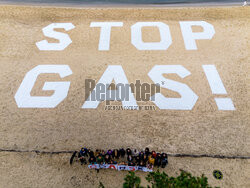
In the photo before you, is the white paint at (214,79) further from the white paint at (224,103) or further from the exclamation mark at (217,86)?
the white paint at (224,103)

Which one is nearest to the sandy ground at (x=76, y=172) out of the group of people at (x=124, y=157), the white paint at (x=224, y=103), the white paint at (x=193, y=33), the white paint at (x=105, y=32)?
the group of people at (x=124, y=157)

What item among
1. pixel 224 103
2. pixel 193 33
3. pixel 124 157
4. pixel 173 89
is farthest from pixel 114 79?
pixel 193 33

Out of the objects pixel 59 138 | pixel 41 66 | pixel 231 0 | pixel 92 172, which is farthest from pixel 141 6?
pixel 92 172

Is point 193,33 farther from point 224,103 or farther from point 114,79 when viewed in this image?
point 114,79

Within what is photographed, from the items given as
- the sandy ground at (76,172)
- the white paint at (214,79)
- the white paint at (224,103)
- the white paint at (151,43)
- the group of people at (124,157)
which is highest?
the white paint at (151,43)

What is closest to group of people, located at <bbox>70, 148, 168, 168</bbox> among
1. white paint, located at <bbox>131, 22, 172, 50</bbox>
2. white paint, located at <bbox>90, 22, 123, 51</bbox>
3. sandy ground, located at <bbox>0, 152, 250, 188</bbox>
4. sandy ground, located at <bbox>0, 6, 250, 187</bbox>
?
sandy ground, located at <bbox>0, 152, 250, 188</bbox>

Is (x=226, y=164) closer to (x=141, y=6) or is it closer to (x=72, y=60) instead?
(x=72, y=60)
